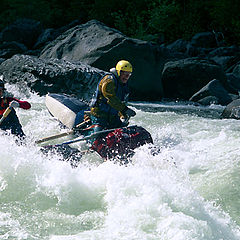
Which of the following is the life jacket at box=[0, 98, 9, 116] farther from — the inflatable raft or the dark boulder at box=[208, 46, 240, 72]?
the dark boulder at box=[208, 46, 240, 72]

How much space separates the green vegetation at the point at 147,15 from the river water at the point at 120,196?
19920 mm

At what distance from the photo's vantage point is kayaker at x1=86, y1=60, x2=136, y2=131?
638 cm

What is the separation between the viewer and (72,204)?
198 inches

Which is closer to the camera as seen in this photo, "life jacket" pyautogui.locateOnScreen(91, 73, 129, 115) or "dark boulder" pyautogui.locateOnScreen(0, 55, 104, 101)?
"life jacket" pyautogui.locateOnScreen(91, 73, 129, 115)

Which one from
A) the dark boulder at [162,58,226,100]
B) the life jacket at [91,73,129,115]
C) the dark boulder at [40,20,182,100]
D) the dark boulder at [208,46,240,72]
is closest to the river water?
the life jacket at [91,73,129,115]

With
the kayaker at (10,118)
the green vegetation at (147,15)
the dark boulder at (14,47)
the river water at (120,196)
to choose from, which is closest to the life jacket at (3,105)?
the kayaker at (10,118)

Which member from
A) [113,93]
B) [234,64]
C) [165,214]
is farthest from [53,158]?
[234,64]

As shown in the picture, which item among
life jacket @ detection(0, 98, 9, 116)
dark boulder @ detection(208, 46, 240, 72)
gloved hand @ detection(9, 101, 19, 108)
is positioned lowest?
dark boulder @ detection(208, 46, 240, 72)

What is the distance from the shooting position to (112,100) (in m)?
6.36

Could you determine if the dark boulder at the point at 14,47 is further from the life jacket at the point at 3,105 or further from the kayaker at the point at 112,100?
the kayaker at the point at 112,100

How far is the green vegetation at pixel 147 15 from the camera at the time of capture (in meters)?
26.9

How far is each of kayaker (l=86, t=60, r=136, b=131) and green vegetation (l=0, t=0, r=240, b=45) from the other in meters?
19.2

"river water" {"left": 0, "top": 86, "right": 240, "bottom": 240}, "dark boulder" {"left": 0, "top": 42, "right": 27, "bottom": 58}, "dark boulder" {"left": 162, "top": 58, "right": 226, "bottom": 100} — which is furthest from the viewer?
"dark boulder" {"left": 0, "top": 42, "right": 27, "bottom": 58}

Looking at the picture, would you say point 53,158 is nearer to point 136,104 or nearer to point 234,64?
point 136,104
